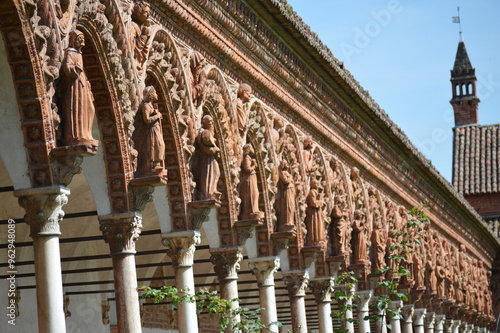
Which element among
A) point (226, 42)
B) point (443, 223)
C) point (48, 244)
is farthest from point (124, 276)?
point (443, 223)

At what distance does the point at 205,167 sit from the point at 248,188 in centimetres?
239

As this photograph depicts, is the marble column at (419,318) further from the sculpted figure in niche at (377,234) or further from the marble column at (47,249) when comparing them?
the marble column at (47,249)

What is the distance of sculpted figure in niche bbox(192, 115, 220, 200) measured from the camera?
1600cm

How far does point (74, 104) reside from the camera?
38.7ft

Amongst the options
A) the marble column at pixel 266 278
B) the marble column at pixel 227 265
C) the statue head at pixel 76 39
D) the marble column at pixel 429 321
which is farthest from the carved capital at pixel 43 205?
the marble column at pixel 429 321

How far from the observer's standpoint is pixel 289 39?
20.8 meters

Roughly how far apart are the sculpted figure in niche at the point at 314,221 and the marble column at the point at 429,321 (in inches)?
636

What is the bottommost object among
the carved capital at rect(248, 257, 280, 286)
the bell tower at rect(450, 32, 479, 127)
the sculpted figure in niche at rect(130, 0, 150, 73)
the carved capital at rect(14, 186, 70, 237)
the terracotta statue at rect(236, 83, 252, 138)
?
the carved capital at rect(248, 257, 280, 286)

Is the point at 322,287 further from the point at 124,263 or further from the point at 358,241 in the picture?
the point at 124,263

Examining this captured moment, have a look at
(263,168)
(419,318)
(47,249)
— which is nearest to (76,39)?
(47,249)

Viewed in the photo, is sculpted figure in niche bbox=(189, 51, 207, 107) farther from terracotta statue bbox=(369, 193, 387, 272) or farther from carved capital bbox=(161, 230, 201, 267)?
terracotta statue bbox=(369, 193, 387, 272)

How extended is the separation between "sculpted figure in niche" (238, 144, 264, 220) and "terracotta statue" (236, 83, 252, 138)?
331 mm

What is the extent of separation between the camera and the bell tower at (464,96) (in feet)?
215

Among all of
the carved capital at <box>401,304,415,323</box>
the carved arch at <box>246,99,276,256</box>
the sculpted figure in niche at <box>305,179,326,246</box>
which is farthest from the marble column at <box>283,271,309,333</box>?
the carved capital at <box>401,304,415,323</box>
